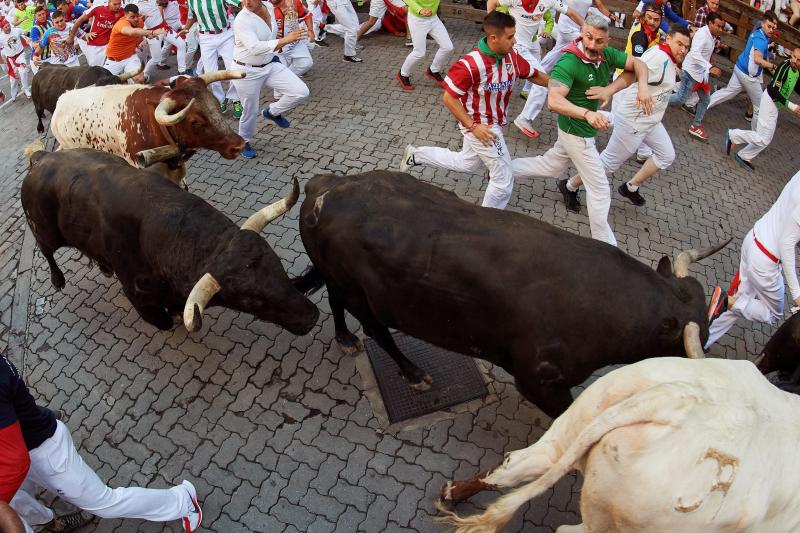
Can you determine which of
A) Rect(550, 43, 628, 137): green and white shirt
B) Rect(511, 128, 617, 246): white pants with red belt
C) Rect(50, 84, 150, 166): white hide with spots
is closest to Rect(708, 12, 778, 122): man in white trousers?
Rect(550, 43, 628, 137): green and white shirt

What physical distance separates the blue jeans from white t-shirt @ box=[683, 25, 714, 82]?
7.6 inches

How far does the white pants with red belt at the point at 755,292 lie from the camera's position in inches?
178

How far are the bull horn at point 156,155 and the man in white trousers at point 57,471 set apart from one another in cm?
271

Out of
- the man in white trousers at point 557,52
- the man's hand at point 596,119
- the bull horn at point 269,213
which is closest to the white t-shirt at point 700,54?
the man in white trousers at point 557,52

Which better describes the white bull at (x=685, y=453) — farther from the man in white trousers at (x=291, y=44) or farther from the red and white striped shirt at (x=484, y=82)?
the man in white trousers at (x=291, y=44)

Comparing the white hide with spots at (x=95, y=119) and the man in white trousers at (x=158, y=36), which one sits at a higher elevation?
the white hide with spots at (x=95, y=119)

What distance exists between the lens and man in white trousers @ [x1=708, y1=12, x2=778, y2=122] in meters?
8.76

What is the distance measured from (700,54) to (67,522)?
33.6ft

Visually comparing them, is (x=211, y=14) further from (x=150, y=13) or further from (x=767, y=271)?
(x=767, y=271)

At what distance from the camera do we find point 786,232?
14.3 ft

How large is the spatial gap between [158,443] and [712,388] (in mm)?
3981

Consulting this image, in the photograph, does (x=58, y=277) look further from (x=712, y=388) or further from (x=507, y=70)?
(x=712, y=388)

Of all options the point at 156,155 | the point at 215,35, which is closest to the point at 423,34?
the point at 215,35

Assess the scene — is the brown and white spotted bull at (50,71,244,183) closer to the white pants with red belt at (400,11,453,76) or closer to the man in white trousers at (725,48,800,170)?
the white pants with red belt at (400,11,453,76)
